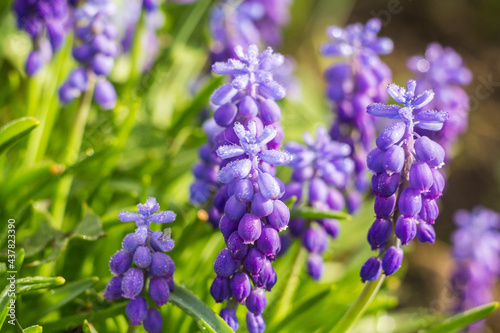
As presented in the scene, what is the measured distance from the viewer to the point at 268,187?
7.26 feet

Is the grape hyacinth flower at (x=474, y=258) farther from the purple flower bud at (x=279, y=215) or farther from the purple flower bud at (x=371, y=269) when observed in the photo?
the purple flower bud at (x=279, y=215)

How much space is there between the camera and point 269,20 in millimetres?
5578

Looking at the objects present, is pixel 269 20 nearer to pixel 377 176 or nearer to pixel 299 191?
pixel 299 191

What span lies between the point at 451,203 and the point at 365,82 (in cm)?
395

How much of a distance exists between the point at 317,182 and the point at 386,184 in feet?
2.83

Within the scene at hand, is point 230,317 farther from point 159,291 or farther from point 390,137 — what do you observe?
point 390,137

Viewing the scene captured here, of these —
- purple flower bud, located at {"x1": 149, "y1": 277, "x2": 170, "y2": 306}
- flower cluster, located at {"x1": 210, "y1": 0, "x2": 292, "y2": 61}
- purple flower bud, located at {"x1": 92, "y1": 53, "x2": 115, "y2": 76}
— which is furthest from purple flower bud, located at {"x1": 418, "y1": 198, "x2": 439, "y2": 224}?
flower cluster, located at {"x1": 210, "y1": 0, "x2": 292, "y2": 61}

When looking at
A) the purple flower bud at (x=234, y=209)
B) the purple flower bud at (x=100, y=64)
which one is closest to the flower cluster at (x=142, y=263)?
the purple flower bud at (x=234, y=209)

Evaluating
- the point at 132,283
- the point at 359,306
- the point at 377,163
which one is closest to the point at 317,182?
the point at 359,306

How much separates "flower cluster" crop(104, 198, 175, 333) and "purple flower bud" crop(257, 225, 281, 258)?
38 cm

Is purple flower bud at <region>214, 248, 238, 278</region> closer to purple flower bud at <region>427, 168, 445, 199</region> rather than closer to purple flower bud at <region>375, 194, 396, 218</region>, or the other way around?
purple flower bud at <region>375, 194, 396, 218</region>

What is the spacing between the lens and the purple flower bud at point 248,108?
245cm

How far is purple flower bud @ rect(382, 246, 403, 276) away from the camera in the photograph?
2.51 metres

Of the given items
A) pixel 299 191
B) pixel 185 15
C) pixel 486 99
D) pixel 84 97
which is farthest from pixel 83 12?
pixel 486 99
